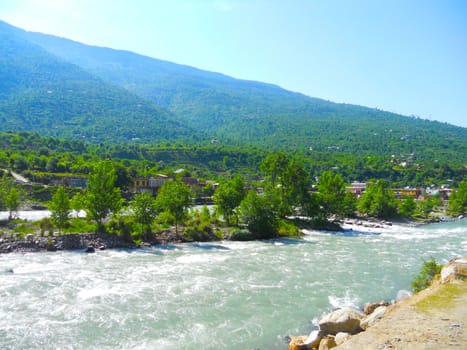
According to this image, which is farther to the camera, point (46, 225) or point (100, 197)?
point (100, 197)

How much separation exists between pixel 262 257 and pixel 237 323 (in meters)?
13.9

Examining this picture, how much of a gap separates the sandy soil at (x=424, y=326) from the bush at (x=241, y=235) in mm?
24947

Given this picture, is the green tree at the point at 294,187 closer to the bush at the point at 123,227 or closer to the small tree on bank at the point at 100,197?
the bush at the point at 123,227

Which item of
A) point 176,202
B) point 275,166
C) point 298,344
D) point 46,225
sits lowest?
point 46,225

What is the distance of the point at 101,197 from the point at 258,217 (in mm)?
15112

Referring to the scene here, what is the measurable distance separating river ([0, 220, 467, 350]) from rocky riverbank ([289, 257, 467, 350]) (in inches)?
87.3

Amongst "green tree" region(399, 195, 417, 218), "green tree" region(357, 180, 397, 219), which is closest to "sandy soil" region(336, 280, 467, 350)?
"green tree" region(357, 180, 397, 219)

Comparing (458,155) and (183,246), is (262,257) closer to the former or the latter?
(183,246)

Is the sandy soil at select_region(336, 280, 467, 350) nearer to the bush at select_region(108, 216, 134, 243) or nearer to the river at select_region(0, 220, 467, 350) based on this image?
the river at select_region(0, 220, 467, 350)

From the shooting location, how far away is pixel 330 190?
53344 millimetres

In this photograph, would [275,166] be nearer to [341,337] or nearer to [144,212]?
[144,212]

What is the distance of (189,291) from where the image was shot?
68.3 feet

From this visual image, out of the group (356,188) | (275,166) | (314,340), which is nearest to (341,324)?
(314,340)

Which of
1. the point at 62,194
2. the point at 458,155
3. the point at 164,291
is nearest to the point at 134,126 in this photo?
the point at 458,155
